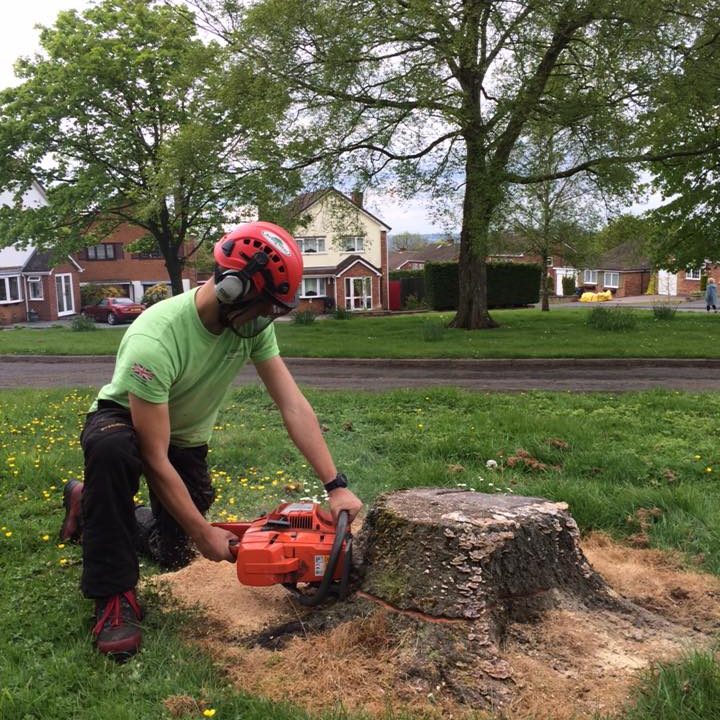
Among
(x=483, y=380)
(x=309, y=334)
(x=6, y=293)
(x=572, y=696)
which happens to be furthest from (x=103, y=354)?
(x=6, y=293)

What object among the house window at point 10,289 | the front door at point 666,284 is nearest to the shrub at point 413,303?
the house window at point 10,289

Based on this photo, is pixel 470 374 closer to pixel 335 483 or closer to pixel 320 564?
pixel 335 483

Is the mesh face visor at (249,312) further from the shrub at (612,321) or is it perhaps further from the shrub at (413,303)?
the shrub at (413,303)

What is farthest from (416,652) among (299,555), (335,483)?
(335,483)

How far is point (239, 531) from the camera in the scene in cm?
312

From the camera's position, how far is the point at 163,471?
2.76 m

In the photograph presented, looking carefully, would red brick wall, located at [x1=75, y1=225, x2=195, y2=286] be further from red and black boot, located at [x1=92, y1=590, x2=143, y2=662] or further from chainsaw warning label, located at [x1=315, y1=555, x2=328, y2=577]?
chainsaw warning label, located at [x1=315, y1=555, x2=328, y2=577]

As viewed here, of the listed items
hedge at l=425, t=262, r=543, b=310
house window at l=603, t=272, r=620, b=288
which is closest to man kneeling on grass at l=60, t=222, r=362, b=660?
hedge at l=425, t=262, r=543, b=310

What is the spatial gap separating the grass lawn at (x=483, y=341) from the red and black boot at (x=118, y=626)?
38.5ft

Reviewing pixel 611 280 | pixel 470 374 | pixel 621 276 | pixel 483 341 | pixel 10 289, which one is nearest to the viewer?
pixel 470 374

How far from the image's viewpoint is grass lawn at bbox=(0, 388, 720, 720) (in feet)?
7.79

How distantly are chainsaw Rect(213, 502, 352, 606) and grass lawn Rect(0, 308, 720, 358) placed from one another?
37.7 feet

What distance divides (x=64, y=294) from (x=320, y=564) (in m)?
44.9

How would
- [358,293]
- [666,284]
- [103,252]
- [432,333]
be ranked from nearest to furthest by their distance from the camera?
[432,333] < [358,293] < [103,252] < [666,284]
